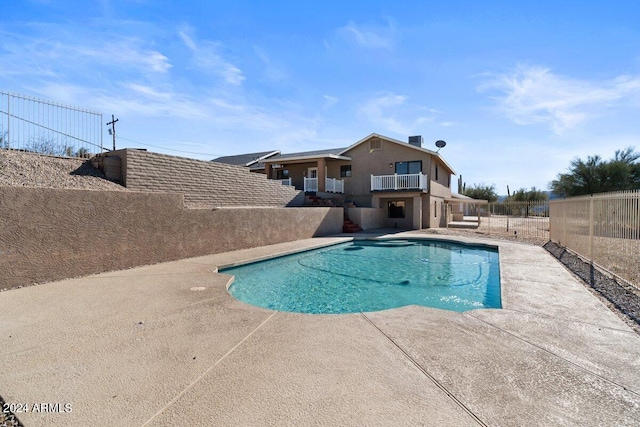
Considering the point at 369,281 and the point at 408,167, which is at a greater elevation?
the point at 408,167

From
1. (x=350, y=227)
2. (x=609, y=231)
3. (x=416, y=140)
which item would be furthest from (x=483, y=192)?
(x=609, y=231)

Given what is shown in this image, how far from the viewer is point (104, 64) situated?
34.9 ft

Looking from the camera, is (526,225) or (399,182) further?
(526,225)

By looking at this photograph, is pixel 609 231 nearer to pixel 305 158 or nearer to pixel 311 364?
pixel 311 364

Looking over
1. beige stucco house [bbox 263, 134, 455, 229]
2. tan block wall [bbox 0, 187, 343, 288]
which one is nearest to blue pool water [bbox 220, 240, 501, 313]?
tan block wall [bbox 0, 187, 343, 288]

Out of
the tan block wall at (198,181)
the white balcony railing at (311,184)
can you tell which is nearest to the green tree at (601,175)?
the white balcony railing at (311,184)

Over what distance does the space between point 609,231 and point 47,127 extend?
15.6m

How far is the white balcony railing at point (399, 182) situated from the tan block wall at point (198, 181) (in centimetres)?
719

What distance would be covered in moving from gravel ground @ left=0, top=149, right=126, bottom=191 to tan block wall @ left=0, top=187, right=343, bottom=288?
4.16 feet

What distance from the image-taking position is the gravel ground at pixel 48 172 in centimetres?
725

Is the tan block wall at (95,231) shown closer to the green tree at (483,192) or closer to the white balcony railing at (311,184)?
the white balcony railing at (311,184)

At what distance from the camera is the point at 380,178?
69.9 feet

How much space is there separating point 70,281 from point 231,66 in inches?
386

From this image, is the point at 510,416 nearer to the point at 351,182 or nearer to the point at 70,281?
the point at 70,281
